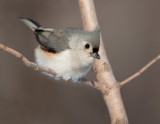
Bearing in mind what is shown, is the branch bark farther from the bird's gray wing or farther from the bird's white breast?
the bird's gray wing

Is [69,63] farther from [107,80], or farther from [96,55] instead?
[107,80]

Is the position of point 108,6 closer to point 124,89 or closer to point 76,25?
point 76,25

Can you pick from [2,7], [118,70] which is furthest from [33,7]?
[118,70]

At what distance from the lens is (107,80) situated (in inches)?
117

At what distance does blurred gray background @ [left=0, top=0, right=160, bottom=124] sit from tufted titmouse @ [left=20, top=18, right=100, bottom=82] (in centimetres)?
176

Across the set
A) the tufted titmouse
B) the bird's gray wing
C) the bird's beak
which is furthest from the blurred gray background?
the bird's beak

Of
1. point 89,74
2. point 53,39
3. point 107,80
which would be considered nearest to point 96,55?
point 107,80

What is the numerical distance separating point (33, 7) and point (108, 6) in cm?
143

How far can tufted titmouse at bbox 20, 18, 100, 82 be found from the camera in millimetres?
3250

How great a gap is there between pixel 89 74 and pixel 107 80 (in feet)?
9.19

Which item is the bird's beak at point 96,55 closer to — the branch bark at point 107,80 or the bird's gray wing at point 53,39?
the branch bark at point 107,80

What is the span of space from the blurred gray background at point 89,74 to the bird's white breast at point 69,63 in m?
1.80

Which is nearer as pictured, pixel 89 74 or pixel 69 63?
pixel 69 63

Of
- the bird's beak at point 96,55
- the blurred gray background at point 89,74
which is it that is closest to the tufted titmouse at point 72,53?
the bird's beak at point 96,55
